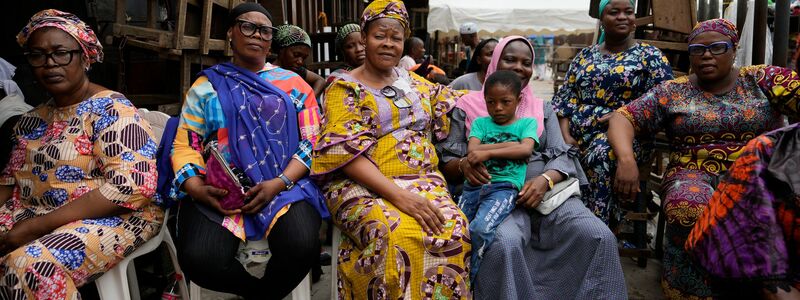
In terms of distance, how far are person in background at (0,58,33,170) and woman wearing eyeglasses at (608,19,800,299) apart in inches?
129

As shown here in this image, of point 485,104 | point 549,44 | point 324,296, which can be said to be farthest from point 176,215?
point 549,44

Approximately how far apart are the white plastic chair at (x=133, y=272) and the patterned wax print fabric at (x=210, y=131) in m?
0.27

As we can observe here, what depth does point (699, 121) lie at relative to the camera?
118 inches

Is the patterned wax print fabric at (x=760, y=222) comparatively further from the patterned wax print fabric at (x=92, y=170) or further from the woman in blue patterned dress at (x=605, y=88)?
the patterned wax print fabric at (x=92, y=170)

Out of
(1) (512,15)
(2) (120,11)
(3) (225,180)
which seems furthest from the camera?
(1) (512,15)

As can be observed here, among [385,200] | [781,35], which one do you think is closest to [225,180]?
[385,200]

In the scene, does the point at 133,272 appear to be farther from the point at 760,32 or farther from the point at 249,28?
the point at 760,32

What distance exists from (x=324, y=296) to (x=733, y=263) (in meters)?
2.38

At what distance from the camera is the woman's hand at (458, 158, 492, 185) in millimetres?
2760

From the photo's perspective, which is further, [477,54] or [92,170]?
[477,54]

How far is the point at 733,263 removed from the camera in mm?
1641

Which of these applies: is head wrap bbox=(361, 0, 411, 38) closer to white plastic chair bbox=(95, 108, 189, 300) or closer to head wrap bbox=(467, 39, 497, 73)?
white plastic chair bbox=(95, 108, 189, 300)

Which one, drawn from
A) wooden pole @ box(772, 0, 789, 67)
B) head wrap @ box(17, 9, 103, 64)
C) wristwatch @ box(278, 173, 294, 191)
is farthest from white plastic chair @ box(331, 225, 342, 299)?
wooden pole @ box(772, 0, 789, 67)

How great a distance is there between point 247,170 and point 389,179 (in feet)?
2.33
